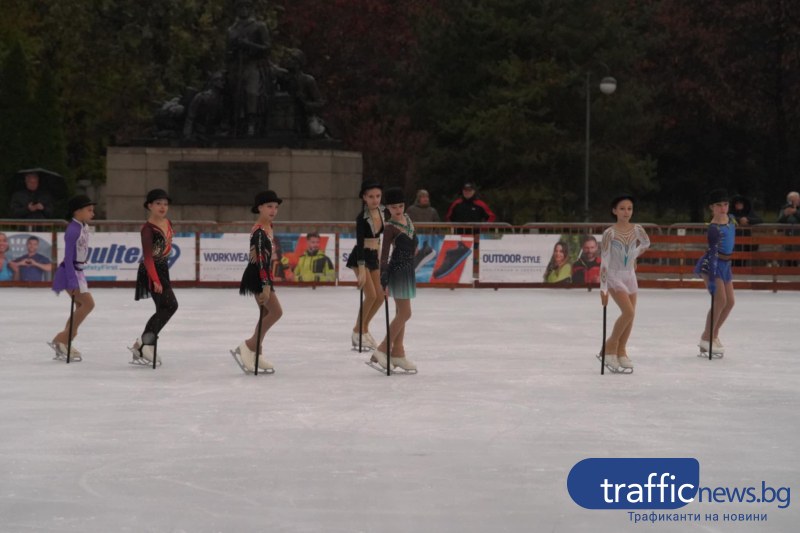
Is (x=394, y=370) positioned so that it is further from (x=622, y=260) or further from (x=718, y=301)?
(x=718, y=301)

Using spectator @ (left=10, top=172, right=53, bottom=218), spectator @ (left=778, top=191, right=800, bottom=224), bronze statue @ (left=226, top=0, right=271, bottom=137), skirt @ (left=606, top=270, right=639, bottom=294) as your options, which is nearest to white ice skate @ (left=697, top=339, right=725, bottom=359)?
skirt @ (left=606, top=270, right=639, bottom=294)

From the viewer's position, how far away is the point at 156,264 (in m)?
Answer: 13.7

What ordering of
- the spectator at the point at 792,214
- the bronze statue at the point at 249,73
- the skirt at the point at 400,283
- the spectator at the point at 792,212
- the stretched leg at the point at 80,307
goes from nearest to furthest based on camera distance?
the skirt at the point at 400,283 → the stretched leg at the point at 80,307 → the spectator at the point at 792,214 → the spectator at the point at 792,212 → the bronze statue at the point at 249,73

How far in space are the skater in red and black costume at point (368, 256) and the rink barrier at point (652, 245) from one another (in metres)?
9.79

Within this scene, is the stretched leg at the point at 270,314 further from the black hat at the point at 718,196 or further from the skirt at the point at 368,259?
the black hat at the point at 718,196

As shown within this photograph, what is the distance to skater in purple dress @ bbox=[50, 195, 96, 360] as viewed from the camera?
1421 cm

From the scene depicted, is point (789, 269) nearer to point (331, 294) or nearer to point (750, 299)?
point (750, 299)

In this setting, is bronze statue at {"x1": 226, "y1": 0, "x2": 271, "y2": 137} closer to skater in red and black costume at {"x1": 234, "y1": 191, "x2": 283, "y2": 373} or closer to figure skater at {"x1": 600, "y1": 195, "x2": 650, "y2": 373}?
skater in red and black costume at {"x1": 234, "y1": 191, "x2": 283, "y2": 373}

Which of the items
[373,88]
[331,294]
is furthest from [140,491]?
[373,88]

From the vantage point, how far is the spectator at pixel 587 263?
2548 centimetres

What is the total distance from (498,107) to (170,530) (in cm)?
3921

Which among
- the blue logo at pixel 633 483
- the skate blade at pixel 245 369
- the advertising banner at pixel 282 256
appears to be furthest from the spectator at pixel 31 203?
the blue logo at pixel 633 483

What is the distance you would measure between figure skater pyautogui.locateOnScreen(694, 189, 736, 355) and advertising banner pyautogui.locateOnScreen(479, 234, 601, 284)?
401 inches

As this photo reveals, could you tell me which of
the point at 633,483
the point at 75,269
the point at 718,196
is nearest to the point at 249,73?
the point at 75,269
